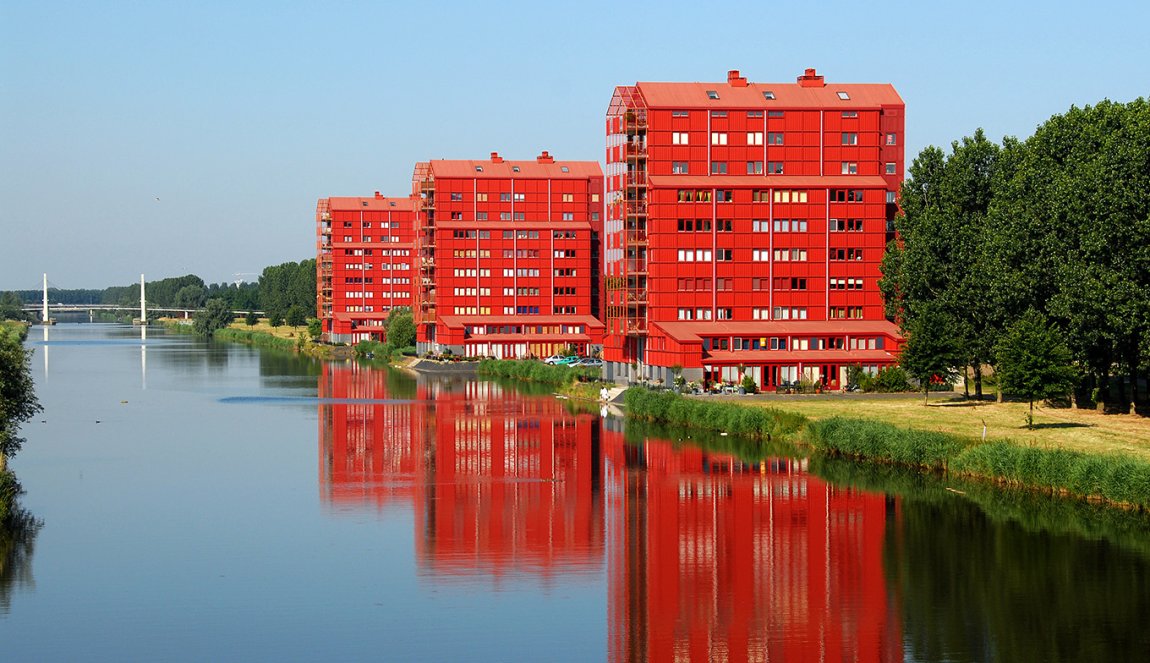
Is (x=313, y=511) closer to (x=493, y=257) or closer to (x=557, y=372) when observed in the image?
(x=557, y=372)

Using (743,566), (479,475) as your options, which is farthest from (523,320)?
(743,566)

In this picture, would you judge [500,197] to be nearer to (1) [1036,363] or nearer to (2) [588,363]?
(2) [588,363]

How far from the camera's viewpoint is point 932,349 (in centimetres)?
8900

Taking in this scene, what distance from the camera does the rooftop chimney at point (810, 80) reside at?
114 metres

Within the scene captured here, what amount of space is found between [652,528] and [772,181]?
195 feet

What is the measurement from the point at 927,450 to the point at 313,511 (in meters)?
27.5

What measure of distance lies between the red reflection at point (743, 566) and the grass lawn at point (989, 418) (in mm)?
10954

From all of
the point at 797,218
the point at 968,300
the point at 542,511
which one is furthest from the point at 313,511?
the point at 797,218

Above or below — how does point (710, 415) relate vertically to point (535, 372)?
below

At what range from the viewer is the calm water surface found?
39.0 metres

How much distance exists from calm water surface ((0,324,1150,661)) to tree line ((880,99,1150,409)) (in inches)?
637

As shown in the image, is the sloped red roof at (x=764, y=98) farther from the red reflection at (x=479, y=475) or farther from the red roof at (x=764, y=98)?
the red reflection at (x=479, y=475)

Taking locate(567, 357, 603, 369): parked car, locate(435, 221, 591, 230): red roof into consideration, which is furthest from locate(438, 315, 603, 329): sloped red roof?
locate(567, 357, 603, 369): parked car

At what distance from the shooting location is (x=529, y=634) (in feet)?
130
